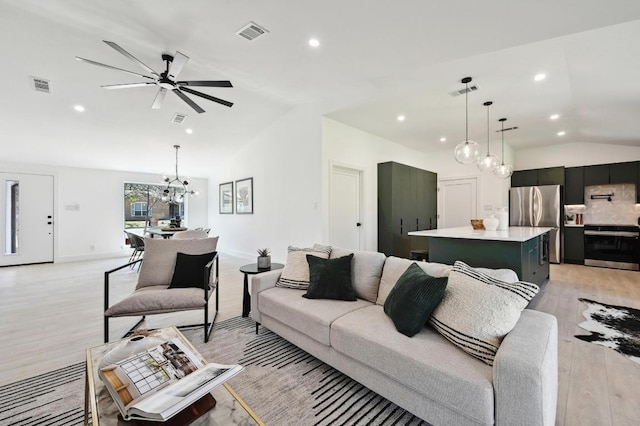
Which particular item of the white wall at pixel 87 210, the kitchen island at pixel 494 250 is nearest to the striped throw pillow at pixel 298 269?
the kitchen island at pixel 494 250

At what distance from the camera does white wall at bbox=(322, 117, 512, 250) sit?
479 centimetres

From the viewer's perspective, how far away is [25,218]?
6051mm

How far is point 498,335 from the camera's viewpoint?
1392 millimetres

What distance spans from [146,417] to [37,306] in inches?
151

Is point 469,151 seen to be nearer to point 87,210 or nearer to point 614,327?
point 614,327

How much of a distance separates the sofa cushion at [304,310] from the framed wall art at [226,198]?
17.2 ft

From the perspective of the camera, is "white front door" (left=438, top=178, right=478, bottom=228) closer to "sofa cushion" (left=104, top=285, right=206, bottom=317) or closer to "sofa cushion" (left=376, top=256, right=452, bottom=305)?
"sofa cushion" (left=376, top=256, right=452, bottom=305)

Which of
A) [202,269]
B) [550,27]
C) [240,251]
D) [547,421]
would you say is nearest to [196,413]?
[547,421]

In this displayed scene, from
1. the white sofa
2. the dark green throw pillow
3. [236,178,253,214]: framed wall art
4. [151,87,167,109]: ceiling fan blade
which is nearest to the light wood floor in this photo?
the white sofa

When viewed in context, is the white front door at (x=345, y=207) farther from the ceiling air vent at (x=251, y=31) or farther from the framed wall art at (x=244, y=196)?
the ceiling air vent at (x=251, y=31)

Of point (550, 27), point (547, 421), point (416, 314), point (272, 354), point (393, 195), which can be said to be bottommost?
point (272, 354)

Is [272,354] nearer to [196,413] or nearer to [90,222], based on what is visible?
[196,413]

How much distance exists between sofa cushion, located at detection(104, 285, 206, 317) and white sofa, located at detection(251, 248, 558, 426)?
685 mm

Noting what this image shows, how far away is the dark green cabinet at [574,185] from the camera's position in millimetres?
6109
